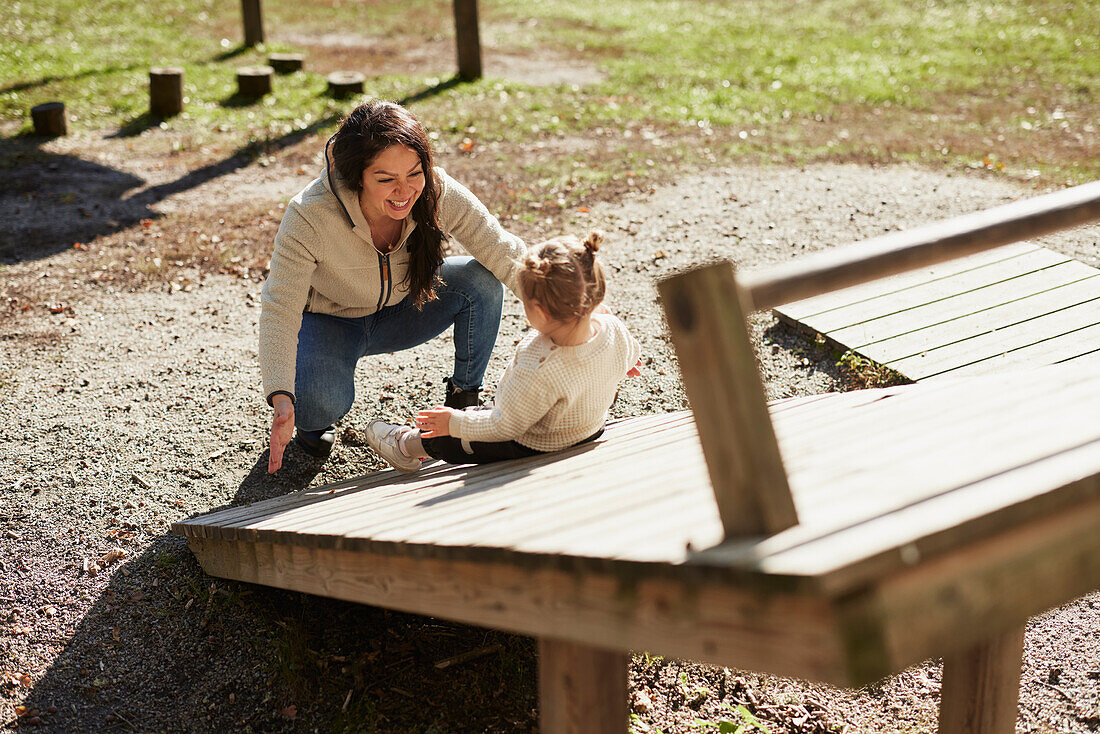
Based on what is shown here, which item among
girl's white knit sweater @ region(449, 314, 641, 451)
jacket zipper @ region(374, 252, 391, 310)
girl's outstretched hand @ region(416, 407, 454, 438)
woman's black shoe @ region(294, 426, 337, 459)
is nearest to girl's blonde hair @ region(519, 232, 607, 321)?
girl's white knit sweater @ region(449, 314, 641, 451)

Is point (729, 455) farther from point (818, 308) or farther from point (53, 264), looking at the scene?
point (53, 264)

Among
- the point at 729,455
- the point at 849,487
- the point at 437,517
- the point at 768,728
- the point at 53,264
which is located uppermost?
the point at 729,455

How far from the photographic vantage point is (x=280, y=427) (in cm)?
348

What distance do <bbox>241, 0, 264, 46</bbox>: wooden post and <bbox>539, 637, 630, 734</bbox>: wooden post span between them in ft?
44.3

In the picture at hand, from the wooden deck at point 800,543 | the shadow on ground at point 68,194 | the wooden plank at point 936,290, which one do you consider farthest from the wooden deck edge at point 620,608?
the shadow on ground at point 68,194

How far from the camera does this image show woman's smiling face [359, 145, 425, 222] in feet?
11.6

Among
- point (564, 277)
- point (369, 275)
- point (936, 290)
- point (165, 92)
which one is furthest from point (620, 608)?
point (165, 92)

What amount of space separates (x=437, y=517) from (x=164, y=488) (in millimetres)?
2326

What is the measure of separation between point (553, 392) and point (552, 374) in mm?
73

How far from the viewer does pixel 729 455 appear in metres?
1.65

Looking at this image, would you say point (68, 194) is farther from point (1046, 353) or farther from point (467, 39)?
point (1046, 353)

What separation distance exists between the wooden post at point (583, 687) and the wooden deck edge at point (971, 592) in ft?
2.45

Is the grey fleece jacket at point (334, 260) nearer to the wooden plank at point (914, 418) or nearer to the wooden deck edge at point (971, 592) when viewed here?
the wooden plank at point (914, 418)

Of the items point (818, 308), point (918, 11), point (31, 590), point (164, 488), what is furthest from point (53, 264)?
point (918, 11)
